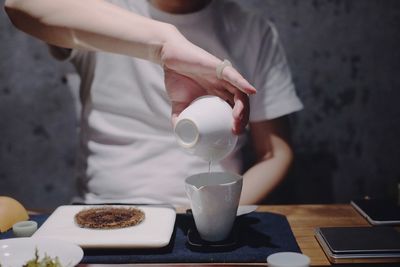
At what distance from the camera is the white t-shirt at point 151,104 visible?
6.50 ft

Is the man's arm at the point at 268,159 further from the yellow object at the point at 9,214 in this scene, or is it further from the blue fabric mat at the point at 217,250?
the yellow object at the point at 9,214

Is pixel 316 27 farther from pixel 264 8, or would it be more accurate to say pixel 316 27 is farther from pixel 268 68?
pixel 268 68

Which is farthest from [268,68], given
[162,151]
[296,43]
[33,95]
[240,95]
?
[33,95]

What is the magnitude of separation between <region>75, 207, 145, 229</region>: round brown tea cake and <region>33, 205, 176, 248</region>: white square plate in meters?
0.01

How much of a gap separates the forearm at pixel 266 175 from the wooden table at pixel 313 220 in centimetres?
42

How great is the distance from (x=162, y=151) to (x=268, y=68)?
566 mm

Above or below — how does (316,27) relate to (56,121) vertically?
above

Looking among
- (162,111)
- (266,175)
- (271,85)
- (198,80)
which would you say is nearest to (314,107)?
(271,85)

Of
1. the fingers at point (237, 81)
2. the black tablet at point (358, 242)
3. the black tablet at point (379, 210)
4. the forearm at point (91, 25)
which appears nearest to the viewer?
the black tablet at point (358, 242)

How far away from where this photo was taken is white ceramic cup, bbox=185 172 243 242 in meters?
1.16

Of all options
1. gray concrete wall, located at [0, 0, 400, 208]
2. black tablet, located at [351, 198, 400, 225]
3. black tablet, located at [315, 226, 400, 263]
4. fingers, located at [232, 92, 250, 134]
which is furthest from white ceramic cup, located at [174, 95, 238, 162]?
gray concrete wall, located at [0, 0, 400, 208]

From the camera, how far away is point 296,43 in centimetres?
244

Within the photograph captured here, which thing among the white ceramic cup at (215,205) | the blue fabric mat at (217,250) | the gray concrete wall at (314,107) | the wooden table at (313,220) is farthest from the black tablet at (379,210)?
the gray concrete wall at (314,107)

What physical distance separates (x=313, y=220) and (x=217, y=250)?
35cm
